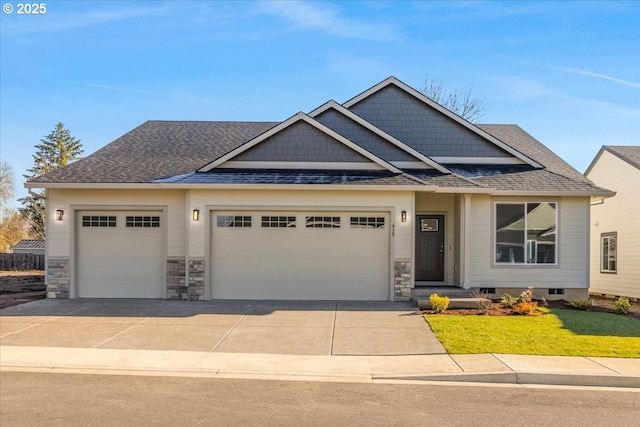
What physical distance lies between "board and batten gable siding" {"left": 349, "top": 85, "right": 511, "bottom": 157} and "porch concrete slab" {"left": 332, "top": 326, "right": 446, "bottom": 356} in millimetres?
8006

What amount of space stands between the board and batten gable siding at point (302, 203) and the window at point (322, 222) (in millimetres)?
255

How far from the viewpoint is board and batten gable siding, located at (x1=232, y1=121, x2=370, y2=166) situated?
1574cm

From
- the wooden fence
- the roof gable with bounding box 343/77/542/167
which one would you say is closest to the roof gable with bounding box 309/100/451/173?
the roof gable with bounding box 343/77/542/167

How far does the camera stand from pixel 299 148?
1583 cm

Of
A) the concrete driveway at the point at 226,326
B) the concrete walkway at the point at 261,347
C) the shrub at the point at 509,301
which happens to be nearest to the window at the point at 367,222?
the concrete driveway at the point at 226,326

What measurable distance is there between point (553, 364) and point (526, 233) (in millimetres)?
7746

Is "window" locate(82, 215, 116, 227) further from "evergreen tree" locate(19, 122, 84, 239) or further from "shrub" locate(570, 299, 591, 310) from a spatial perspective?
"evergreen tree" locate(19, 122, 84, 239)

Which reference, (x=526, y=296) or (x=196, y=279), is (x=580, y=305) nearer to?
(x=526, y=296)

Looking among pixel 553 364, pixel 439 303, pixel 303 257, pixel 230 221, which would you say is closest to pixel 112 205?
pixel 230 221

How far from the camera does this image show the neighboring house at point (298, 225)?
14.9 m

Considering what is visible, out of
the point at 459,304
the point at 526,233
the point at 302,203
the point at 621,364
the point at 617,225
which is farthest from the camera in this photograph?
the point at 617,225

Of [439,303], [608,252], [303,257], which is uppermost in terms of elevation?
[303,257]

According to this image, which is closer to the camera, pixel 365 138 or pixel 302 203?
pixel 302 203

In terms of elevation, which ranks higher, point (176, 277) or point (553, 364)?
point (176, 277)
